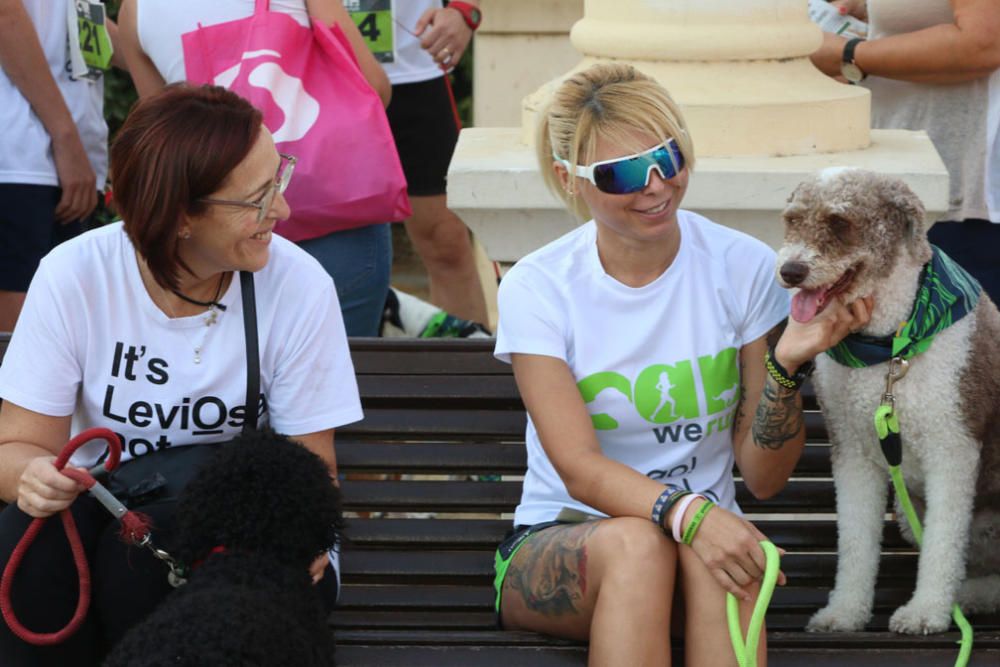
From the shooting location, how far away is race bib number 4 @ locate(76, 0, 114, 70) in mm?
4777

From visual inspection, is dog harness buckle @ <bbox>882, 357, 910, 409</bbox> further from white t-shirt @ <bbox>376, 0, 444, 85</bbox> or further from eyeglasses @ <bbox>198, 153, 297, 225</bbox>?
white t-shirt @ <bbox>376, 0, 444, 85</bbox>

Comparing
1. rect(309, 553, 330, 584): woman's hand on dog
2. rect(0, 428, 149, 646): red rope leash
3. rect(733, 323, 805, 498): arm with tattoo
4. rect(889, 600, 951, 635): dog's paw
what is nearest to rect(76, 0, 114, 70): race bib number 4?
rect(0, 428, 149, 646): red rope leash

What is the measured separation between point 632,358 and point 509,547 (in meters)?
0.47

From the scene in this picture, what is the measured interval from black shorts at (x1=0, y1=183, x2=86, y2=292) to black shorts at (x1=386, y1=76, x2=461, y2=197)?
1315 mm

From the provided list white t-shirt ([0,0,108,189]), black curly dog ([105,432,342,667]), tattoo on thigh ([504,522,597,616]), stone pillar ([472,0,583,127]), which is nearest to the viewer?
black curly dog ([105,432,342,667])

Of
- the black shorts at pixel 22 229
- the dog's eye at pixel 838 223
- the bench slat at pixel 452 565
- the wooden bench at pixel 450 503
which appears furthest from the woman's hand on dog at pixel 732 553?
the black shorts at pixel 22 229

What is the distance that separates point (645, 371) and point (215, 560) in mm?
954

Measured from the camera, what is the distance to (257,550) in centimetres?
256

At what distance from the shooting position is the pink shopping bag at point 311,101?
3658 mm

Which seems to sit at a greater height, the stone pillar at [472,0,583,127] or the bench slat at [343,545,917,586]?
the bench slat at [343,545,917,586]

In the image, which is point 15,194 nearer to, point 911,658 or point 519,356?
point 519,356

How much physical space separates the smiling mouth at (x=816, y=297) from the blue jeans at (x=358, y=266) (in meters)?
1.42

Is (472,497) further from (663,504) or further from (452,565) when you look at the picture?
(663,504)

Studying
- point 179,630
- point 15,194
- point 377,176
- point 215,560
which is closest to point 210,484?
point 215,560
